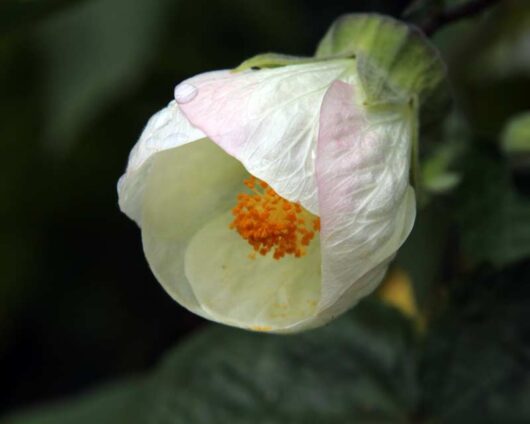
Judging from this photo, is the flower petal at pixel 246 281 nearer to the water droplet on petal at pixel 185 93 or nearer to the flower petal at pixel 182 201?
the flower petal at pixel 182 201

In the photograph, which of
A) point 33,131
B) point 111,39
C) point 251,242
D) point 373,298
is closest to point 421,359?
point 373,298

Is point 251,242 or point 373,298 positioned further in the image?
point 373,298

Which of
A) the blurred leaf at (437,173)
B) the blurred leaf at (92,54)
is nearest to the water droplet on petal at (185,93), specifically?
the blurred leaf at (437,173)

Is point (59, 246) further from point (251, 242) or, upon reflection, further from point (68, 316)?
point (251, 242)

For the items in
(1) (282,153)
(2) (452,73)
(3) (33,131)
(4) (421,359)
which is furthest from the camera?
(3) (33,131)

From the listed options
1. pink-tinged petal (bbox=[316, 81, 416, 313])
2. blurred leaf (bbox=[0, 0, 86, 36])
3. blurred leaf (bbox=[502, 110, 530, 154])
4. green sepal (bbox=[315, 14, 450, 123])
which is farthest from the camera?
blurred leaf (bbox=[0, 0, 86, 36])

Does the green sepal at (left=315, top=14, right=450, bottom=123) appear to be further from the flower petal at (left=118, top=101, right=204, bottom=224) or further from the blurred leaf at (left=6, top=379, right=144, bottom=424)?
the blurred leaf at (left=6, top=379, right=144, bottom=424)

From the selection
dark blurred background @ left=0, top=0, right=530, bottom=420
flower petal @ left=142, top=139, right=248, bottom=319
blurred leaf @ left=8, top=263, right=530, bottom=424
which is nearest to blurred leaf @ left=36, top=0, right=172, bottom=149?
dark blurred background @ left=0, top=0, right=530, bottom=420
